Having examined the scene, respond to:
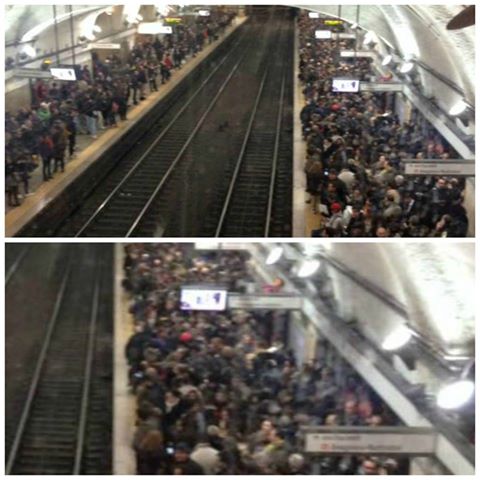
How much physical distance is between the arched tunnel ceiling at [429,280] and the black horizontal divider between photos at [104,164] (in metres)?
1.43

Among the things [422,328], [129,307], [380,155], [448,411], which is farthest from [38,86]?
[448,411]

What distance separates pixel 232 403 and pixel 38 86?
7.49ft

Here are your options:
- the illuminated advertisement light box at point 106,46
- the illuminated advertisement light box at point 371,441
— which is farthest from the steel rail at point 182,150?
the illuminated advertisement light box at point 371,441

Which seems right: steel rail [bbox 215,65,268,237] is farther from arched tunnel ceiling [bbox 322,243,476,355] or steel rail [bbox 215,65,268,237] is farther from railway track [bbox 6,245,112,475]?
railway track [bbox 6,245,112,475]

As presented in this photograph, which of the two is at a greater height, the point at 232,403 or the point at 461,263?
the point at 461,263

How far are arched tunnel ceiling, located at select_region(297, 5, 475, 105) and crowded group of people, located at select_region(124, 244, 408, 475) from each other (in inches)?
64.4

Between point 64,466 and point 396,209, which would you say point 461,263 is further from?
point 64,466

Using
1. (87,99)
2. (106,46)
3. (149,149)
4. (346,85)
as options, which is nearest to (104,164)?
(149,149)

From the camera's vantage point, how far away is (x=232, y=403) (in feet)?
19.4

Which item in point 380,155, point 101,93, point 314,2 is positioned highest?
point 314,2

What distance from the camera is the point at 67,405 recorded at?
584 cm

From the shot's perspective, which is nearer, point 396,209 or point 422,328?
point 422,328

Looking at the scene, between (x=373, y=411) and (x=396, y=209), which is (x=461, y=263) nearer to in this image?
(x=396, y=209)

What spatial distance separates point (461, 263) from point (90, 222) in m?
2.29
